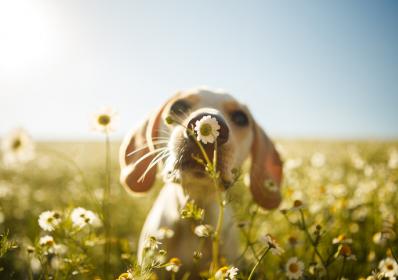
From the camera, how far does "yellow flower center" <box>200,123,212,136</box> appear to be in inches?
54.6

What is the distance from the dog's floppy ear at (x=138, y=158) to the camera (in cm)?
235

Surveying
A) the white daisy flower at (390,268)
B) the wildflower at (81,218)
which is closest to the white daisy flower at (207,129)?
the wildflower at (81,218)

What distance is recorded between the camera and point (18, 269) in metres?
2.91

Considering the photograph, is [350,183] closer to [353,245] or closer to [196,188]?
[353,245]

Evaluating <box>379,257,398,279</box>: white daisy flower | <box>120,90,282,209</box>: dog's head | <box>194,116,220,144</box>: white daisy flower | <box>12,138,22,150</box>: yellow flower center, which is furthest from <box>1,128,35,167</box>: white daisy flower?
<box>379,257,398,279</box>: white daisy flower

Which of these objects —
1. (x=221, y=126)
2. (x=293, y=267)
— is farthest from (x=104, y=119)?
(x=293, y=267)

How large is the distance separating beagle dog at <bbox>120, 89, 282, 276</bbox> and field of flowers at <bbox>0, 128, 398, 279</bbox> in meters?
0.14

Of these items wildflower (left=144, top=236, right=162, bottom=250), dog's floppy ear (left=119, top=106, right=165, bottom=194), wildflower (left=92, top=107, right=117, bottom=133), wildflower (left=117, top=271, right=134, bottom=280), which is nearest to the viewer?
wildflower (left=117, top=271, right=134, bottom=280)

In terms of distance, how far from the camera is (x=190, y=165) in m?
2.00

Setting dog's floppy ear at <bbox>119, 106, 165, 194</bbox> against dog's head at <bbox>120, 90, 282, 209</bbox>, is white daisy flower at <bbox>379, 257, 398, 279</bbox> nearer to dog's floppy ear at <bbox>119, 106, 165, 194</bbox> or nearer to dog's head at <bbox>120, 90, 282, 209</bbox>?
dog's head at <bbox>120, 90, 282, 209</bbox>

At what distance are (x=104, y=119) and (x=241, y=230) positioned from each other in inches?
40.3

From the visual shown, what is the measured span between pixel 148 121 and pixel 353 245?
2.08 m

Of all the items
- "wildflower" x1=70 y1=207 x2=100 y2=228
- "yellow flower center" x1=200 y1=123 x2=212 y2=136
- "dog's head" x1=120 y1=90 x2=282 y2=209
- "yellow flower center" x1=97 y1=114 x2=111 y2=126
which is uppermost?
"yellow flower center" x1=200 y1=123 x2=212 y2=136

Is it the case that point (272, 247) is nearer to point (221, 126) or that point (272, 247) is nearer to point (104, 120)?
point (221, 126)
